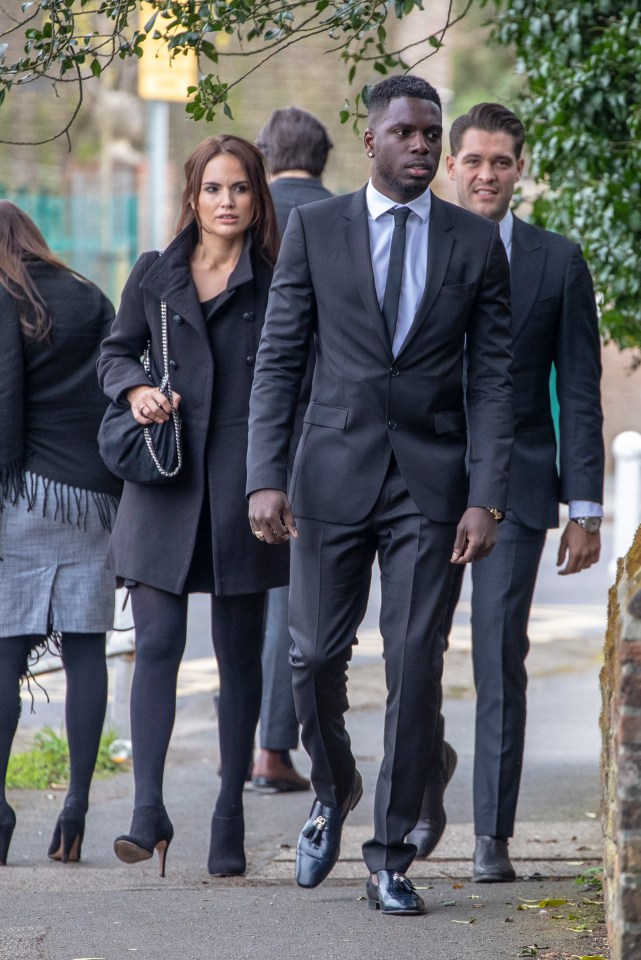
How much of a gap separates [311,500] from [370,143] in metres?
0.98

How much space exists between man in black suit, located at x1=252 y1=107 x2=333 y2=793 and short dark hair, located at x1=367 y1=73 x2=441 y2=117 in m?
1.87

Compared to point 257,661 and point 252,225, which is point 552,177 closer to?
point 252,225

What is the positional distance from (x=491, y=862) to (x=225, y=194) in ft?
7.17

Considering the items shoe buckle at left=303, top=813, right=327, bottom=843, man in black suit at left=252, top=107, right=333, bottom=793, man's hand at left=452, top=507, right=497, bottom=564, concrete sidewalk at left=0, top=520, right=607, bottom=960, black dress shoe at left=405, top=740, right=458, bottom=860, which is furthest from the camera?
man in black suit at left=252, top=107, right=333, bottom=793

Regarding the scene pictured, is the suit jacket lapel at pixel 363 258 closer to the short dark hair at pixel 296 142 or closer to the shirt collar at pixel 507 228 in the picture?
the shirt collar at pixel 507 228

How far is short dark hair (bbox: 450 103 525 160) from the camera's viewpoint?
5.33 meters

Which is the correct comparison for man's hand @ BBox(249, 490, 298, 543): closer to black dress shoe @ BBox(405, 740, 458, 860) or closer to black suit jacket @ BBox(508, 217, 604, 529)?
black suit jacket @ BBox(508, 217, 604, 529)

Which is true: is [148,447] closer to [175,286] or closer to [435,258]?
[175,286]

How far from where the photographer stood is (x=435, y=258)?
14.4 ft

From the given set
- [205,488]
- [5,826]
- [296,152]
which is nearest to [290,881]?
[5,826]

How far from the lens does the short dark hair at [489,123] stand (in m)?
5.33

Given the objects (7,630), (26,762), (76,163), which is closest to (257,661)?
(7,630)

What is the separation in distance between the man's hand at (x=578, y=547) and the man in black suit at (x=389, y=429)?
68cm

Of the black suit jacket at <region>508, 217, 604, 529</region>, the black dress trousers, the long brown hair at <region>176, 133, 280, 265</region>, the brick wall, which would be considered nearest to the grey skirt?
the long brown hair at <region>176, 133, 280, 265</region>
